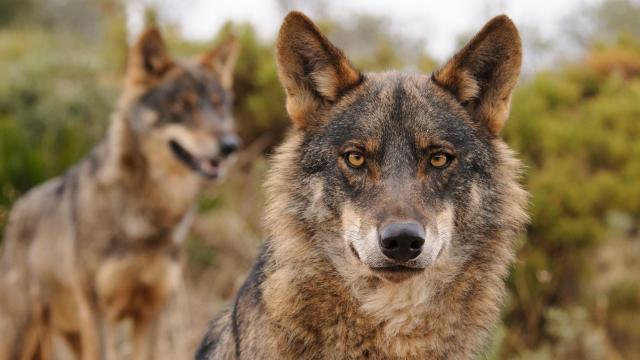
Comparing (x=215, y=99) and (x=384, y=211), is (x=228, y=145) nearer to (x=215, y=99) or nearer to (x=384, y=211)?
(x=215, y=99)

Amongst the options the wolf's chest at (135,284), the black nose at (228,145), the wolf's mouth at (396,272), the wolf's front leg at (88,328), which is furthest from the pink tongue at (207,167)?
the wolf's mouth at (396,272)

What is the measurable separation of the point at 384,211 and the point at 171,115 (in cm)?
430

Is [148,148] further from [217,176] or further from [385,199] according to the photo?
[385,199]

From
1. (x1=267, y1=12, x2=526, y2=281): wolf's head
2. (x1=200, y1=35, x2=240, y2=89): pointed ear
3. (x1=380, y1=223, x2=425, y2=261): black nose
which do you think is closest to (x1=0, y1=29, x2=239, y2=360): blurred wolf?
(x1=200, y1=35, x2=240, y2=89): pointed ear

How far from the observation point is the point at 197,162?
22.7ft

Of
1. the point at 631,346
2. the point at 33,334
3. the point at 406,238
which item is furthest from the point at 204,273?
the point at 406,238

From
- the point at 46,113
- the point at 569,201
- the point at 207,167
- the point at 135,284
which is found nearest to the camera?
the point at 135,284

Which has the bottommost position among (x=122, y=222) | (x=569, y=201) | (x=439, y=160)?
(x=569, y=201)

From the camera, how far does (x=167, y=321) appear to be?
23.6 ft

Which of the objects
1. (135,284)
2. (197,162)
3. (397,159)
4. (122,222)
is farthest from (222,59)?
(397,159)

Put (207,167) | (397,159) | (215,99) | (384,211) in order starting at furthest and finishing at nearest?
(215,99), (207,167), (397,159), (384,211)

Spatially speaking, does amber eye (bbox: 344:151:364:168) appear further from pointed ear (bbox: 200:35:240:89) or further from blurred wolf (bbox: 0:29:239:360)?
pointed ear (bbox: 200:35:240:89)

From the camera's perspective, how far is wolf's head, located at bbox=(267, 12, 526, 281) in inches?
120

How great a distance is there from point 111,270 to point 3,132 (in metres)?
3.56
